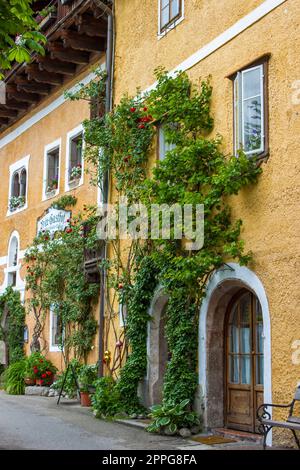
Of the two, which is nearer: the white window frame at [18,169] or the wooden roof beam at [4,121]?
the white window frame at [18,169]

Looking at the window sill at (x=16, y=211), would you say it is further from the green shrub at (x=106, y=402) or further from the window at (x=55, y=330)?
the green shrub at (x=106, y=402)

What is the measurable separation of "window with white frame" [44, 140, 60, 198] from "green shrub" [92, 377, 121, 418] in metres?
6.65

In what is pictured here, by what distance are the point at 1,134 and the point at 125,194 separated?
372 inches

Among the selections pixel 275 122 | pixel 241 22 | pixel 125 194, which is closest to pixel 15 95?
pixel 125 194

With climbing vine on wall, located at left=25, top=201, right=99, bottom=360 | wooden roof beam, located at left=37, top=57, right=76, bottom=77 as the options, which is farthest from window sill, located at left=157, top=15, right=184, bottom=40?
wooden roof beam, located at left=37, top=57, right=76, bottom=77

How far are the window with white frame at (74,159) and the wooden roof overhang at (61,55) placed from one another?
148cm

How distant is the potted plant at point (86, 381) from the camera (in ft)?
45.4

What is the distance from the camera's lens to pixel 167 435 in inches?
404

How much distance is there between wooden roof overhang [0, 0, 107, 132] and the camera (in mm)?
15508

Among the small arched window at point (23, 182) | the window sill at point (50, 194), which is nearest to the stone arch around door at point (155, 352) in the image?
the window sill at point (50, 194)

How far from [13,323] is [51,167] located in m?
4.02

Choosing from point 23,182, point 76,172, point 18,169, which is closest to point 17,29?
point 76,172

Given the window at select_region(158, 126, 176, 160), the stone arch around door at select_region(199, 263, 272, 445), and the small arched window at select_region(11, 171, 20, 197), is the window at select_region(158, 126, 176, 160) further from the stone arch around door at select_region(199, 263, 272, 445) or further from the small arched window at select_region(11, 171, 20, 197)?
the small arched window at select_region(11, 171, 20, 197)

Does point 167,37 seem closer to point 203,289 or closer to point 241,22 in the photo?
point 241,22
